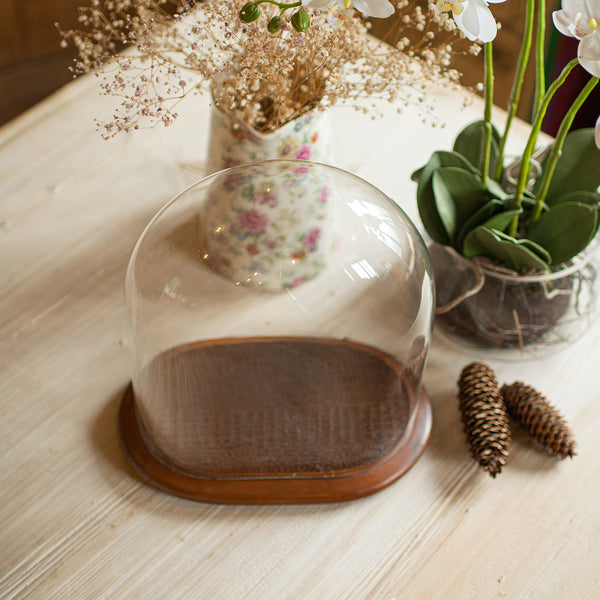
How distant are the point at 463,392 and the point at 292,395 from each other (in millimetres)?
156

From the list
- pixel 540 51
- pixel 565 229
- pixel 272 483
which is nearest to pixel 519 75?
pixel 540 51

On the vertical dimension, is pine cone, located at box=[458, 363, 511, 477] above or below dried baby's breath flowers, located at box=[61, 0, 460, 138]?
below

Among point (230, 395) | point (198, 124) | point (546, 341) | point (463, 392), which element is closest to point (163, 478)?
point (230, 395)

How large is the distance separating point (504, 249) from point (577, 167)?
12cm

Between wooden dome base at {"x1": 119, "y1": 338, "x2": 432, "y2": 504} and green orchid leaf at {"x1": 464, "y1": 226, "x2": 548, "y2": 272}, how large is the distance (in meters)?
0.12

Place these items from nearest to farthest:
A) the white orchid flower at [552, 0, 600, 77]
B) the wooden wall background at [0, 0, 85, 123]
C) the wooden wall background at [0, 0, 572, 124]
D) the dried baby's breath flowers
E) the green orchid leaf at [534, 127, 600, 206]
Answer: the white orchid flower at [552, 0, 600, 77] < the dried baby's breath flowers < the green orchid leaf at [534, 127, 600, 206] < the wooden wall background at [0, 0, 572, 124] < the wooden wall background at [0, 0, 85, 123]

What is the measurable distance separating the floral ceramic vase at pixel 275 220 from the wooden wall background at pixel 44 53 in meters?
1.18

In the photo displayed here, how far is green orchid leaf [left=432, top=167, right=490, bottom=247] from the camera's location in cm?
59

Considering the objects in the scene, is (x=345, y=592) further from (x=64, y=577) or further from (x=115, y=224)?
(x=115, y=224)

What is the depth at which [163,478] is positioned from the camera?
557 millimetres

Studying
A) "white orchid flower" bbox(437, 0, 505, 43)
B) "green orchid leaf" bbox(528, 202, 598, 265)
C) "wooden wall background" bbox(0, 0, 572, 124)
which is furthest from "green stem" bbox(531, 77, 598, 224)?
"wooden wall background" bbox(0, 0, 572, 124)

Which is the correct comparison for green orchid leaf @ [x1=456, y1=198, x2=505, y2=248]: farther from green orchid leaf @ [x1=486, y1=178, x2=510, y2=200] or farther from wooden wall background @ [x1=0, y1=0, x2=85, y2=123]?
wooden wall background @ [x1=0, y1=0, x2=85, y2=123]

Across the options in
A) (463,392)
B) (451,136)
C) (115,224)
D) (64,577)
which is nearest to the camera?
(64,577)

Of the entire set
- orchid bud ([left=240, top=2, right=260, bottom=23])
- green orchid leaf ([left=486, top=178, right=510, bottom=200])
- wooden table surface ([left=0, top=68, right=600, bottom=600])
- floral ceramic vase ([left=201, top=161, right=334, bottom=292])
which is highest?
orchid bud ([left=240, top=2, right=260, bottom=23])
